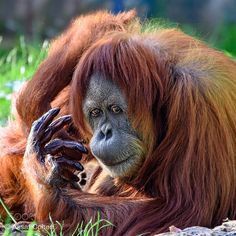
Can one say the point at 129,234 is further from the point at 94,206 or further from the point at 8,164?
the point at 8,164

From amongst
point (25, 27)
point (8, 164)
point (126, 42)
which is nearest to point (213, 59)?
point (126, 42)

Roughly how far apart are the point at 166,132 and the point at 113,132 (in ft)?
0.90

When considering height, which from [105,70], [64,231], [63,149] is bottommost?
[64,231]

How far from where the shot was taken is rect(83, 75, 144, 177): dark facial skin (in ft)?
16.6

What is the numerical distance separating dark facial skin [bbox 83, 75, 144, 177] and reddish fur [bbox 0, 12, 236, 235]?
0.05m

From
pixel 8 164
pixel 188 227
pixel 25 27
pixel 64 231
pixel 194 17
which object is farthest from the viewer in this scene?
pixel 25 27

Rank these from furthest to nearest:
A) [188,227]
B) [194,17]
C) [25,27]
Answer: [25,27]
[194,17]
[188,227]

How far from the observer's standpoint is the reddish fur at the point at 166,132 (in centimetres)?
492

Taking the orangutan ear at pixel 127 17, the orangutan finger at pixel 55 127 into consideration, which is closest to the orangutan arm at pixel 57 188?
the orangutan finger at pixel 55 127

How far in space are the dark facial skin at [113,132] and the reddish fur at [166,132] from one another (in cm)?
5

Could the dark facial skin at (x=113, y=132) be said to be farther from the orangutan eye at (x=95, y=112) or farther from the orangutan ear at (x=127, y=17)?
the orangutan ear at (x=127, y=17)

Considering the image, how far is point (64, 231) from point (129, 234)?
0.35 m

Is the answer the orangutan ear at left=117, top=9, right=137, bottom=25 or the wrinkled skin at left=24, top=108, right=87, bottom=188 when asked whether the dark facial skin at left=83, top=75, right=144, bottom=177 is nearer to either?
the wrinkled skin at left=24, top=108, right=87, bottom=188

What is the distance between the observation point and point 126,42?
5137mm
